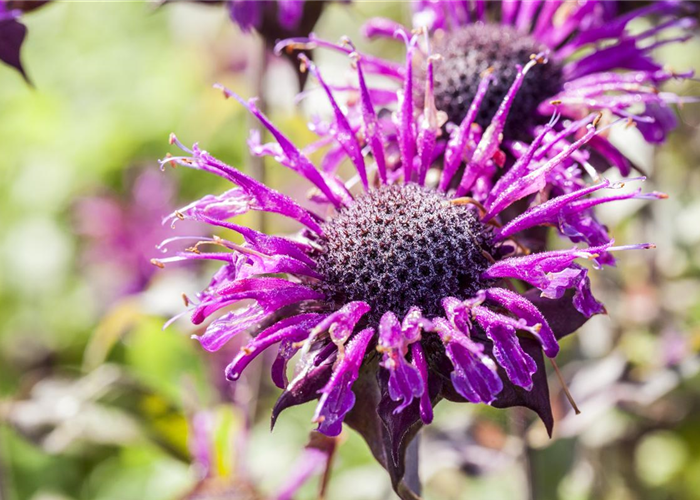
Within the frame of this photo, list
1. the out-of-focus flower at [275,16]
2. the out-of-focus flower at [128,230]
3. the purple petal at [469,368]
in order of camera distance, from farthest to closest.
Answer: the out-of-focus flower at [128,230] < the out-of-focus flower at [275,16] < the purple petal at [469,368]

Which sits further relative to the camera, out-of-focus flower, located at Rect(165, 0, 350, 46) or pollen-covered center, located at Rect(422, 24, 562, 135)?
out-of-focus flower, located at Rect(165, 0, 350, 46)

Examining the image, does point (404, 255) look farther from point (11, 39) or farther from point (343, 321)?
point (11, 39)

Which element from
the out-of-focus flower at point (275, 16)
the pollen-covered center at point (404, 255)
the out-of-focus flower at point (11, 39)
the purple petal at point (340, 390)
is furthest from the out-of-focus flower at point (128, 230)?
the purple petal at point (340, 390)

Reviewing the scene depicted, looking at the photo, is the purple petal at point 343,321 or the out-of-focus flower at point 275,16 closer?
the purple petal at point 343,321

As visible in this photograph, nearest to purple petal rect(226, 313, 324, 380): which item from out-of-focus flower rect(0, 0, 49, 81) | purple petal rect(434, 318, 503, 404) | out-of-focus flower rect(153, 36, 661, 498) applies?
out-of-focus flower rect(153, 36, 661, 498)

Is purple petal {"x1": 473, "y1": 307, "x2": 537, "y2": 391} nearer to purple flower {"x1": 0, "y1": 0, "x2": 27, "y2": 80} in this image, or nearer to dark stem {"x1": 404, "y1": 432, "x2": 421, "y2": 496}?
dark stem {"x1": 404, "y1": 432, "x2": 421, "y2": 496}

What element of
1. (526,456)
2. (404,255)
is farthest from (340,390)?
(526,456)

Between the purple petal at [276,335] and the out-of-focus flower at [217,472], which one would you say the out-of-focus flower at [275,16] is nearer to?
the purple petal at [276,335]
